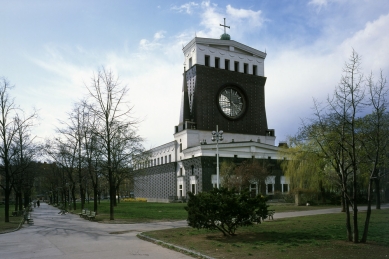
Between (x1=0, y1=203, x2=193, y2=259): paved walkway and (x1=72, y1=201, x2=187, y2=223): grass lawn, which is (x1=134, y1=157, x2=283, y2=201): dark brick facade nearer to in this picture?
(x1=72, y1=201, x2=187, y2=223): grass lawn

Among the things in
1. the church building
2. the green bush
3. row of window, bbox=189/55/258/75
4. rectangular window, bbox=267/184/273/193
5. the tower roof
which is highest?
the tower roof

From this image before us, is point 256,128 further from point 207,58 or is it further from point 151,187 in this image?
point 151,187

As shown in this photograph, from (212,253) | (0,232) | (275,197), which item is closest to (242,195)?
(212,253)

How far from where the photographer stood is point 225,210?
15062mm

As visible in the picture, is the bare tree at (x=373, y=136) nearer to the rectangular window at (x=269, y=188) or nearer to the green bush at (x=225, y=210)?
the green bush at (x=225, y=210)

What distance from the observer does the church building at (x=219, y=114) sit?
70.6m

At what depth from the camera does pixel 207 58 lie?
7838cm

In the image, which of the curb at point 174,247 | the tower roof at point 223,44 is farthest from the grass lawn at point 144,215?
the tower roof at point 223,44

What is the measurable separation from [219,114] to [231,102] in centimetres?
462

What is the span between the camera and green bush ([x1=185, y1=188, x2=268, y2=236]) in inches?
597

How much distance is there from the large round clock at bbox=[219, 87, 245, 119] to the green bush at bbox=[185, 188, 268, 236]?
202 ft

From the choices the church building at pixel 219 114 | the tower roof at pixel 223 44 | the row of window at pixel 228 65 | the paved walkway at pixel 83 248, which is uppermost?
the tower roof at pixel 223 44

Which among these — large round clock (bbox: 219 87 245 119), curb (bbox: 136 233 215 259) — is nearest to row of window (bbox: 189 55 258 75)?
large round clock (bbox: 219 87 245 119)

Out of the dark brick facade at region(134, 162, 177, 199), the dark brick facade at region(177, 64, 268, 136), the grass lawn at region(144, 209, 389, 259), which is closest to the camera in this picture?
the grass lawn at region(144, 209, 389, 259)
